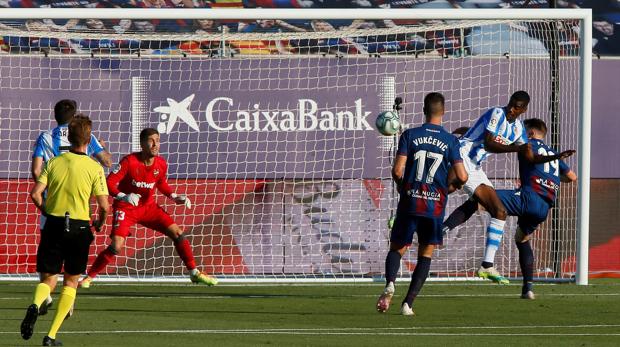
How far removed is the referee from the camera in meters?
10.1

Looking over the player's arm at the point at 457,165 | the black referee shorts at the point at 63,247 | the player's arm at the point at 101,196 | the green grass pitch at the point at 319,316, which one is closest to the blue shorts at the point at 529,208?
the green grass pitch at the point at 319,316

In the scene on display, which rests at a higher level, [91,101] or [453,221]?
[91,101]

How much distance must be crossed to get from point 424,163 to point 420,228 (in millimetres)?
615

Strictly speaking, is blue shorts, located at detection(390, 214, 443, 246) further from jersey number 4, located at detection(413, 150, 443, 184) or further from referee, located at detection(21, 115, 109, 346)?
referee, located at detection(21, 115, 109, 346)

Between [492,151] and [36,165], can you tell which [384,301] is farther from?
[36,165]

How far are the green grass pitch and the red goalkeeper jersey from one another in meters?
1.14

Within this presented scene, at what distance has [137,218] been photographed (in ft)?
49.6

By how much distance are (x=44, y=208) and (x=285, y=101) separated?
975 cm

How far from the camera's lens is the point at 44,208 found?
34.3 feet

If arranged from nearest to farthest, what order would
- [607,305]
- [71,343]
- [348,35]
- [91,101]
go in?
1. [71,343]
2. [607,305]
3. [348,35]
4. [91,101]

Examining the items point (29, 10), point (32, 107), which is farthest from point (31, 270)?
point (29, 10)

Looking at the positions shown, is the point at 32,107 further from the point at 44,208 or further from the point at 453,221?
the point at 44,208

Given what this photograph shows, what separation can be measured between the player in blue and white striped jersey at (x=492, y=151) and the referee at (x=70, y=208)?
19.0ft

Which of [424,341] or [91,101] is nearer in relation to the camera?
[424,341]
